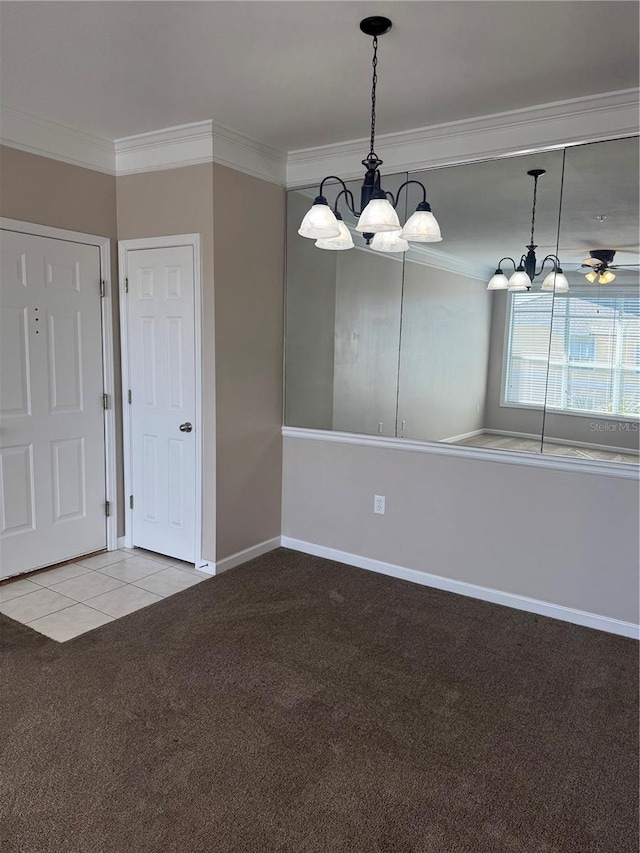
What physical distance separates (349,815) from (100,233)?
3410 millimetres

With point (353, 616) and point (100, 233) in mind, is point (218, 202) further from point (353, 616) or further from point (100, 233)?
point (353, 616)

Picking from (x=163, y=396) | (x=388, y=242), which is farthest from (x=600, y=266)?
(x=163, y=396)

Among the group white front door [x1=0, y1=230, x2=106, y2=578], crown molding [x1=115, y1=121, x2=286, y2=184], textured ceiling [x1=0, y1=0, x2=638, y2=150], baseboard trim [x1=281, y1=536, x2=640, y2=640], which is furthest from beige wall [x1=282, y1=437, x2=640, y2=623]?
textured ceiling [x1=0, y1=0, x2=638, y2=150]

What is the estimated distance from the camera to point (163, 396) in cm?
376

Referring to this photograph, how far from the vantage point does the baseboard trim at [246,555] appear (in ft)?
12.3

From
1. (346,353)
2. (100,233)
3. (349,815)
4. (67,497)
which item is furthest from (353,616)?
(100,233)

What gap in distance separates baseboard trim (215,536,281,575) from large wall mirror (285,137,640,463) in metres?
0.88

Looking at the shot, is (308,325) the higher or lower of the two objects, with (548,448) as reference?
higher

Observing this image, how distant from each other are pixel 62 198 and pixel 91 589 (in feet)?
7.56

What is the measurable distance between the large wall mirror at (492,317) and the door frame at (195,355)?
72cm

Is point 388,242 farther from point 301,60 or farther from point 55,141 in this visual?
point 55,141

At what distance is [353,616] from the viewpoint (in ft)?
10.5

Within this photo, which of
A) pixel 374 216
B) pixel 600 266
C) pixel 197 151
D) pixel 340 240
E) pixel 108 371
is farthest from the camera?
pixel 108 371

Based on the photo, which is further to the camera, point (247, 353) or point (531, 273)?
point (247, 353)
